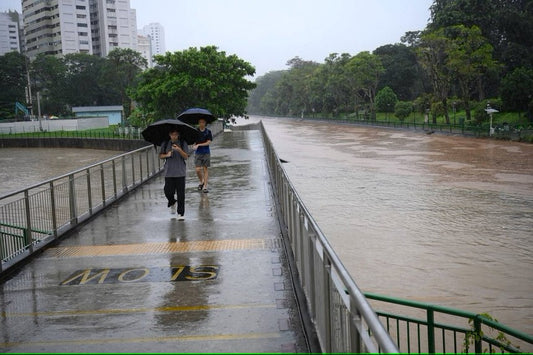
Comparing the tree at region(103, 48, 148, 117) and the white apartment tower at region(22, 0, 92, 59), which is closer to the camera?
the tree at region(103, 48, 148, 117)

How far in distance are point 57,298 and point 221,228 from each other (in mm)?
4045

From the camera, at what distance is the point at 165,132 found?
1115cm

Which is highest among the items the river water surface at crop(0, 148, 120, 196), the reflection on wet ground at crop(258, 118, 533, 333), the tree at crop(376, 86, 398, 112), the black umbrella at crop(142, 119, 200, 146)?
the tree at crop(376, 86, 398, 112)

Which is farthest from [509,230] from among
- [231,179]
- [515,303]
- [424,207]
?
[231,179]

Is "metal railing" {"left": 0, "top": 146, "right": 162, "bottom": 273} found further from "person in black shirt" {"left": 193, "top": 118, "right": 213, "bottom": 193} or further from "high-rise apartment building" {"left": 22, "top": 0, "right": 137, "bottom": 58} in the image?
"high-rise apartment building" {"left": 22, "top": 0, "right": 137, "bottom": 58}

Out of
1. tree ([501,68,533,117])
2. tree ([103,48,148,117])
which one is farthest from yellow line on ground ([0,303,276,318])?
tree ([103,48,148,117])

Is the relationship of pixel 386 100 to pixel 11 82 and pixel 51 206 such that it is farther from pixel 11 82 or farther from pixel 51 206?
pixel 51 206

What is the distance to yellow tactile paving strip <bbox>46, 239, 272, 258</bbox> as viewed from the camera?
345 inches

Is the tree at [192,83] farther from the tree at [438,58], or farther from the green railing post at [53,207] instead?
the green railing post at [53,207]

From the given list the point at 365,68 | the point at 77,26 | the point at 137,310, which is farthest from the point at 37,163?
the point at 77,26

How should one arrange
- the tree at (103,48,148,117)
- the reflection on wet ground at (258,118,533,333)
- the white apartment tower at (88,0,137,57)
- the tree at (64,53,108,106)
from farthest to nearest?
the white apartment tower at (88,0,137,57) → the tree at (64,53,108,106) → the tree at (103,48,148,117) → the reflection on wet ground at (258,118,533,333)

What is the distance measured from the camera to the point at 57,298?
664 centimetres

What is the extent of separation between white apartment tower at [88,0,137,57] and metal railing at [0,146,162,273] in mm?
132988

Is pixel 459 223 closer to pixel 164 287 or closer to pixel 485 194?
pixel 485 194
